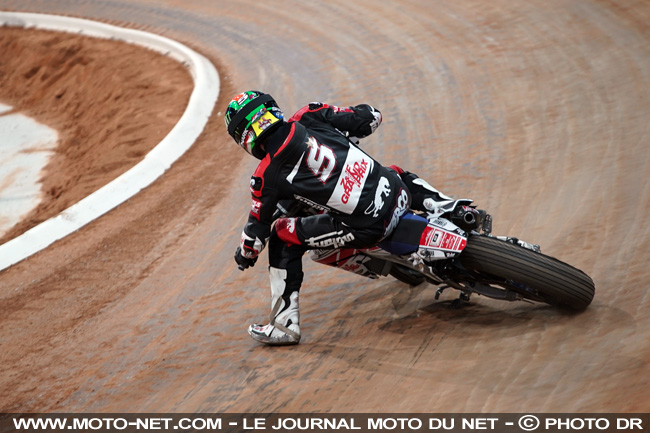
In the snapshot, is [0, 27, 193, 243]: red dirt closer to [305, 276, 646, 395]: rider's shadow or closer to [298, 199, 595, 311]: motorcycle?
[305, 276, 646, 395]: rider's shadow

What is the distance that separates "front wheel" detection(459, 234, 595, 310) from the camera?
4.48m

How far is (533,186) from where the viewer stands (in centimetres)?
690

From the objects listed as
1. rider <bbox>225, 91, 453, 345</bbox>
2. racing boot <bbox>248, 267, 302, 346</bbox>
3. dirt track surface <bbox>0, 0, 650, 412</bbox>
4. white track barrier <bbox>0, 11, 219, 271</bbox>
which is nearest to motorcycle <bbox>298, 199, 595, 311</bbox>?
rider <bbox>225, 91, 453, 345</bbox>

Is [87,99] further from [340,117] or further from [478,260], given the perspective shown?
[478,260]

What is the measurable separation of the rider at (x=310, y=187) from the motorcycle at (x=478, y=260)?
0.48 ft

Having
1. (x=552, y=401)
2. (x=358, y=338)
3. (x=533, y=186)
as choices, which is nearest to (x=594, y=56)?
(x=533, y=186)

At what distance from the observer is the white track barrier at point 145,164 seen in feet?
24.9

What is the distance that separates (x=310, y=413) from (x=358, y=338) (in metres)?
1.02

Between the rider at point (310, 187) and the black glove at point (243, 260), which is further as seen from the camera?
the black glove at point (243, 260)

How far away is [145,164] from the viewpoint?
8.79 meters

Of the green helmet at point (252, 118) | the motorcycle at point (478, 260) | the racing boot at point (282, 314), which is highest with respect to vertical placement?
the green helmet at point (252, 118)

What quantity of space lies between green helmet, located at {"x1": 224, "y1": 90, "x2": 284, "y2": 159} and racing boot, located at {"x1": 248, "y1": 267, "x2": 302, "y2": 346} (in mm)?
1093

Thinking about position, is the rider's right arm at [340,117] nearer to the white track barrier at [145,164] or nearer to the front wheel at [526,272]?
the front wheel at [526,272]

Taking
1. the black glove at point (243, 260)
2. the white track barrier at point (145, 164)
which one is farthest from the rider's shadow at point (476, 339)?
the white track barrier at point (145, 164)
